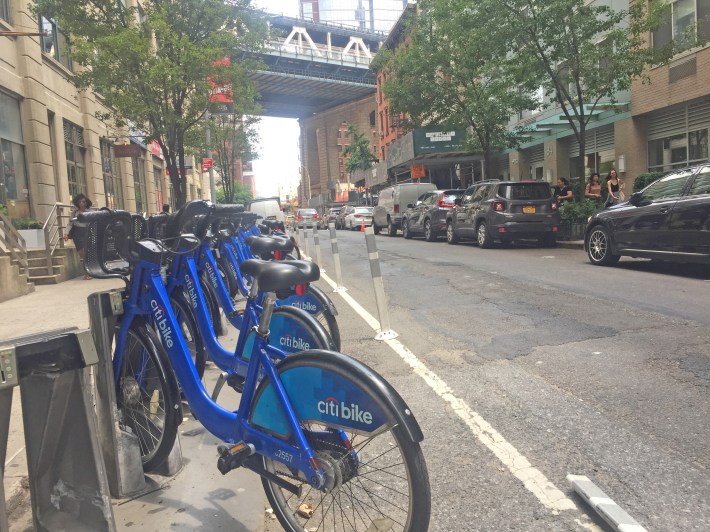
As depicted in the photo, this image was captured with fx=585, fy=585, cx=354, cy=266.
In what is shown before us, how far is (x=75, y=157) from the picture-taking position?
776 inches

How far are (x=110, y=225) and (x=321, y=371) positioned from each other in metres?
1.68

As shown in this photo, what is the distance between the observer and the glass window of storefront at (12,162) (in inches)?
577

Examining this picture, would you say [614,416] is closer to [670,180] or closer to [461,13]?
[670,180]

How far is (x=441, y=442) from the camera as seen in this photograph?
363 centimetres

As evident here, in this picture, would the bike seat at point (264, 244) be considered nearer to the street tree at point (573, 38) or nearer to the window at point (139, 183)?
the street tree at point (573, 38)

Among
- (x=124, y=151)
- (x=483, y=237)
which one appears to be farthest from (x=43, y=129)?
(x=483, y=237)

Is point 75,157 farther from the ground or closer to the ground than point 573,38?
closer to the ground

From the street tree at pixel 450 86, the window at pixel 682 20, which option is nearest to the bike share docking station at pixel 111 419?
the window at pixel 682 20

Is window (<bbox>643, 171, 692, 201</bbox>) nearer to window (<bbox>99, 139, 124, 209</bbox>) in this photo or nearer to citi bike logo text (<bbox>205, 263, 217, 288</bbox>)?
citi bike logo text (<bbox>205, 263, 217, 288</bbox>)

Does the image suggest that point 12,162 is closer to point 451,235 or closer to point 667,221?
point 451,235

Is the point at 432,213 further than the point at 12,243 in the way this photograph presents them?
Yes

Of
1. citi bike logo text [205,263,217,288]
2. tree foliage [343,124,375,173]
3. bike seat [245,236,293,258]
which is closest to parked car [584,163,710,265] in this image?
bike seat [245,236,293,258]

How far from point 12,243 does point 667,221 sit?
39.9 feet

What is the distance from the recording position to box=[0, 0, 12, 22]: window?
15.1 meters
